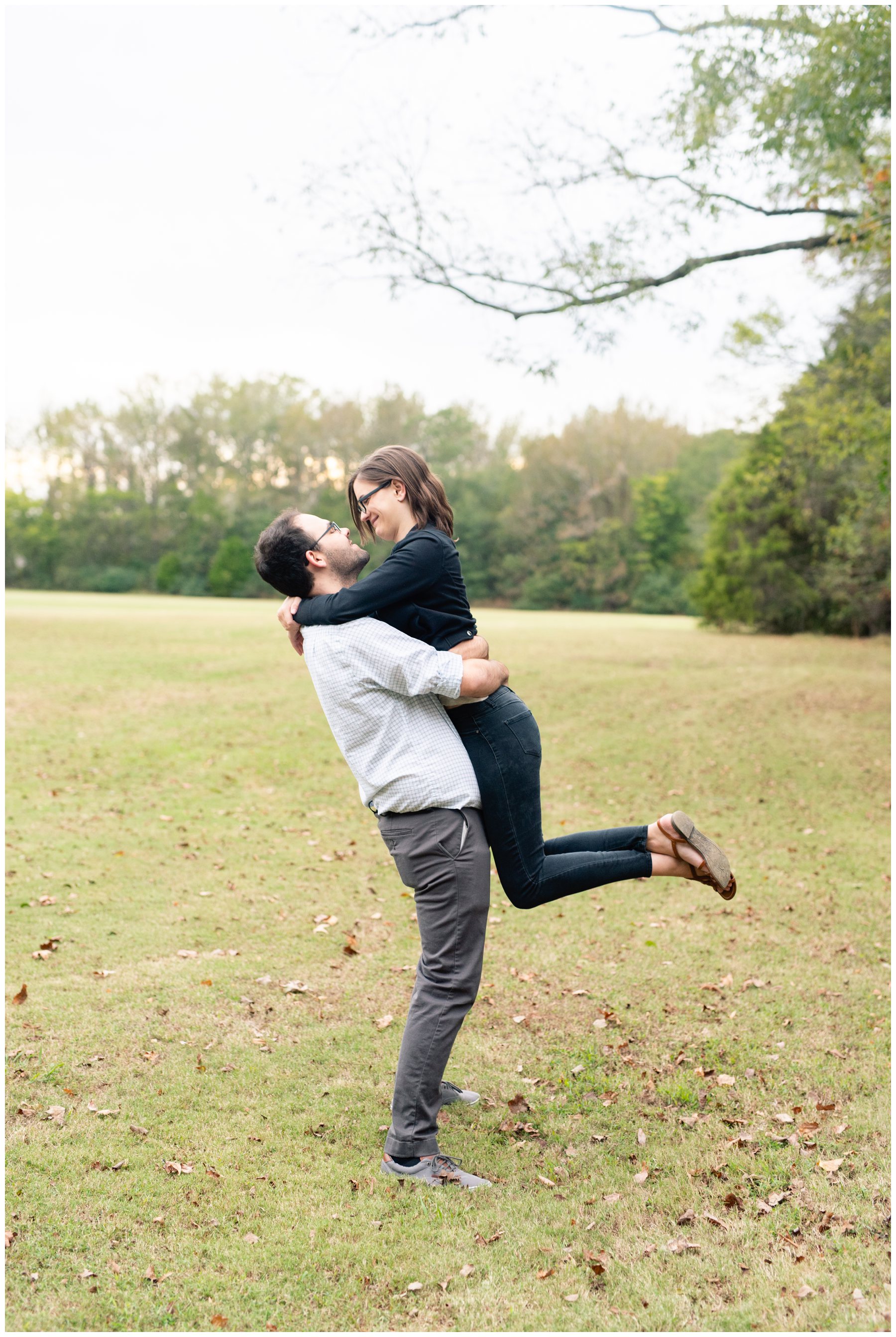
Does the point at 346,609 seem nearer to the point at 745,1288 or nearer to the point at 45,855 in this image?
the point at 745,1288

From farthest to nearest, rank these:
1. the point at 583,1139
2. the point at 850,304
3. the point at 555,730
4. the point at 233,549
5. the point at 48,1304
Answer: the point at 233,549 → the point at 850,304 → the point at 555,730 → the point at 583,1139 → the point at 48,1304

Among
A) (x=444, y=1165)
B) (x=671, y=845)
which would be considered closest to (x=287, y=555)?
(x=671, y=845)

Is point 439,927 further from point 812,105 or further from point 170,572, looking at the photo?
point 170,572

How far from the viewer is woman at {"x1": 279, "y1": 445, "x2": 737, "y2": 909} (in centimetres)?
340

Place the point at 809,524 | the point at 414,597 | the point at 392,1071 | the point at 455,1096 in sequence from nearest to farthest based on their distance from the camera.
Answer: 1. the point at 414,597
2. the point at 455,1096
3. the point at 392,1071
4. the point at 809,524

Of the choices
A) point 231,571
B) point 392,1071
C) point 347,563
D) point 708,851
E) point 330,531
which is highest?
point 231,571

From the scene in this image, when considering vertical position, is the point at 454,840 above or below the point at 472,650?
below

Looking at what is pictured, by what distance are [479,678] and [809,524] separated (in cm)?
3058

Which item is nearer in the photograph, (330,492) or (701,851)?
(701,851)

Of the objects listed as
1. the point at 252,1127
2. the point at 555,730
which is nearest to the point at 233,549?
the point at 555,730

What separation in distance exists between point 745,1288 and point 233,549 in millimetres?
47912

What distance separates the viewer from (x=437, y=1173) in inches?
147

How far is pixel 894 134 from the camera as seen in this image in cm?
854

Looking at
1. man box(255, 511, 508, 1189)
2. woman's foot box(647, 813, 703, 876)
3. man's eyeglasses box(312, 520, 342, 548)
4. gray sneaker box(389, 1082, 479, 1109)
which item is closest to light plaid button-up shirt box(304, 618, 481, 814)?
man box(255, 511, 508, 1189)
